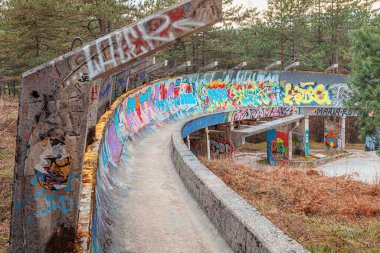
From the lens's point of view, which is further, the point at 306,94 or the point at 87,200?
the point at 306,94

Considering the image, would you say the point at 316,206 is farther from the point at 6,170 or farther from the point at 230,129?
the point at 230,129

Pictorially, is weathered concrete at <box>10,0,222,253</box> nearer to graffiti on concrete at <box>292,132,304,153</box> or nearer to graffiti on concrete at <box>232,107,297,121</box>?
graffiti on concrete at <box>232,107,297,121</box>

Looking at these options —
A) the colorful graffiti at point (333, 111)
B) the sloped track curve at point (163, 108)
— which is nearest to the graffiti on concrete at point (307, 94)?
the sloped track curve at point (163, 108)

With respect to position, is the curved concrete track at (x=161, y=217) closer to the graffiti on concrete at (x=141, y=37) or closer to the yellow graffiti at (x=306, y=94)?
the graffiti on concrete at (x=141, y=37)

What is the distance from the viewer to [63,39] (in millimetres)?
28219

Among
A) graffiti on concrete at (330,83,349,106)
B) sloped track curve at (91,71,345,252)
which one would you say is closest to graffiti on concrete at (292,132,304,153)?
sloped track curve at (91,71,345,252)

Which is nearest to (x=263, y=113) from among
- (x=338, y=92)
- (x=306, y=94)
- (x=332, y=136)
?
(x=306, y=94)

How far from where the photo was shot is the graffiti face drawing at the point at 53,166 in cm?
365

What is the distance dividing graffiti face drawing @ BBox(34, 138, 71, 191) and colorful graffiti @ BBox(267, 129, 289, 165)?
1077 inches

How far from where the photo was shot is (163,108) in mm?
20797

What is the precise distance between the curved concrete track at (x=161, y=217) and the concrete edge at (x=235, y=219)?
193 mm

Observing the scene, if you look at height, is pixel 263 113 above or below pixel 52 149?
above

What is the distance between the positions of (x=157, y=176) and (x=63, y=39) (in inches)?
875

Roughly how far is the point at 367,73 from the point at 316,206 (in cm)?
1328
